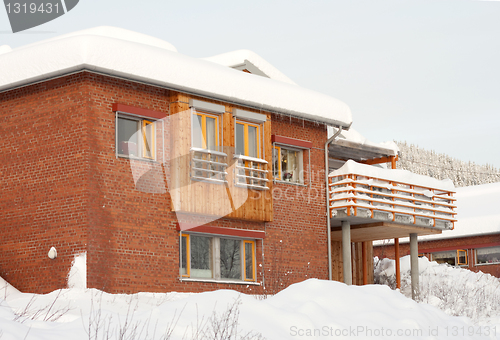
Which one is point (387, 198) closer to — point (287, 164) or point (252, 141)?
point (287, 164)

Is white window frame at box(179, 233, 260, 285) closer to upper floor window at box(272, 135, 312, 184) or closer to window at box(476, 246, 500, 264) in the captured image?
upper floor window at box(272, 135, 312, 184)

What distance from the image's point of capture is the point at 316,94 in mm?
21281

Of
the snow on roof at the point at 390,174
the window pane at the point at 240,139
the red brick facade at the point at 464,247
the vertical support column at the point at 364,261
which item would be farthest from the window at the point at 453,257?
the window pane at the point at 240,139

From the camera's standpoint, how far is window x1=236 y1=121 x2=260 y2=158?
19.4m

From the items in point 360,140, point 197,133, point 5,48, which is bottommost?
point 197,133

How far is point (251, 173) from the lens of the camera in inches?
752

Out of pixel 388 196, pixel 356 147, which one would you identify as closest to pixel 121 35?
pixel 356 147

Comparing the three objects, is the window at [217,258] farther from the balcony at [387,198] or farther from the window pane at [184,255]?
the balcony at [387,198]

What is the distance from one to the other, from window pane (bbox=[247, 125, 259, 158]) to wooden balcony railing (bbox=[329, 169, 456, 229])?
315cm

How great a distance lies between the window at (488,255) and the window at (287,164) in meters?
18.0

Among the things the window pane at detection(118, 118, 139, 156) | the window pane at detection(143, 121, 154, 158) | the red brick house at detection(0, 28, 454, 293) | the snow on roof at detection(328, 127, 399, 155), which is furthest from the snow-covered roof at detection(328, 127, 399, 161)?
the window pane at detection(118, 118, 139, 156)

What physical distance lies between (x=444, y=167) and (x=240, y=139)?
58.9 m

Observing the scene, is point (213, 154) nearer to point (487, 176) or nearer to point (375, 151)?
point (375, 151)

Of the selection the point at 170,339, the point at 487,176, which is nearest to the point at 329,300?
the point at 170,339
